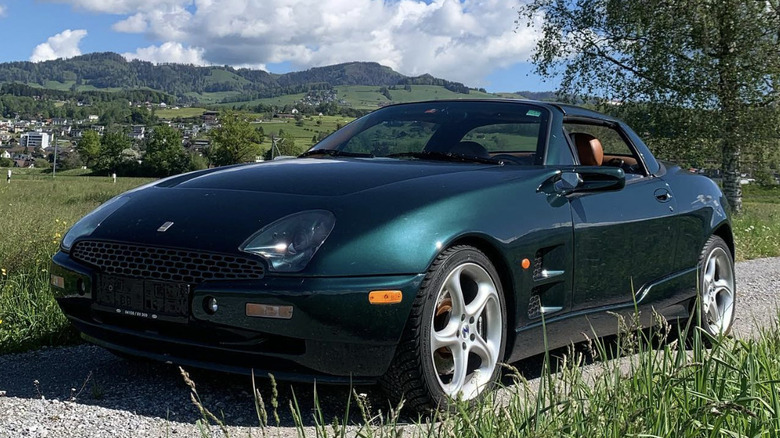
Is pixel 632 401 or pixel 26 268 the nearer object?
pixel 632 401

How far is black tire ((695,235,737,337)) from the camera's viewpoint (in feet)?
17.0

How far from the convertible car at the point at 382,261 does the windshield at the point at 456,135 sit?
0.04 ft

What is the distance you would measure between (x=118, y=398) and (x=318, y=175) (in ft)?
4.15

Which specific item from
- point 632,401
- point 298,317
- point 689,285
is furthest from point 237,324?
point 689,285

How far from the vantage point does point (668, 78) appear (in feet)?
78.4

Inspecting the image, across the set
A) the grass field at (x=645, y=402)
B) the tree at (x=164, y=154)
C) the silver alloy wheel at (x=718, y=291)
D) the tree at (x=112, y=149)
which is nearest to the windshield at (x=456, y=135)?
the grass field at (x=645, y=402)

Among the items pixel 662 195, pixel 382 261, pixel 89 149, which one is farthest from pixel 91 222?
pixel 89 149

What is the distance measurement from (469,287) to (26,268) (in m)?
3.71

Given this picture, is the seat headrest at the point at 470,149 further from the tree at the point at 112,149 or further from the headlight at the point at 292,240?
the tree at the point at 112,149

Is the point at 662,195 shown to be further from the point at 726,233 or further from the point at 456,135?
the point at 456,135

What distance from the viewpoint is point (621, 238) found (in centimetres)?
428

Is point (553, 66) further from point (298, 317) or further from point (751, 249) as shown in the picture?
point (298, 317)

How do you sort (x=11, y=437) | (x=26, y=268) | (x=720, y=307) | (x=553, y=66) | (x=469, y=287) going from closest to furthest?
(x=11, y=437) < (x=469, y=287) < (x=720, y=307) < (x=26, y=268) < (x=553, y=66)

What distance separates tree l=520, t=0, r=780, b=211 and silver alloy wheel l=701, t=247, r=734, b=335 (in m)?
19.3
